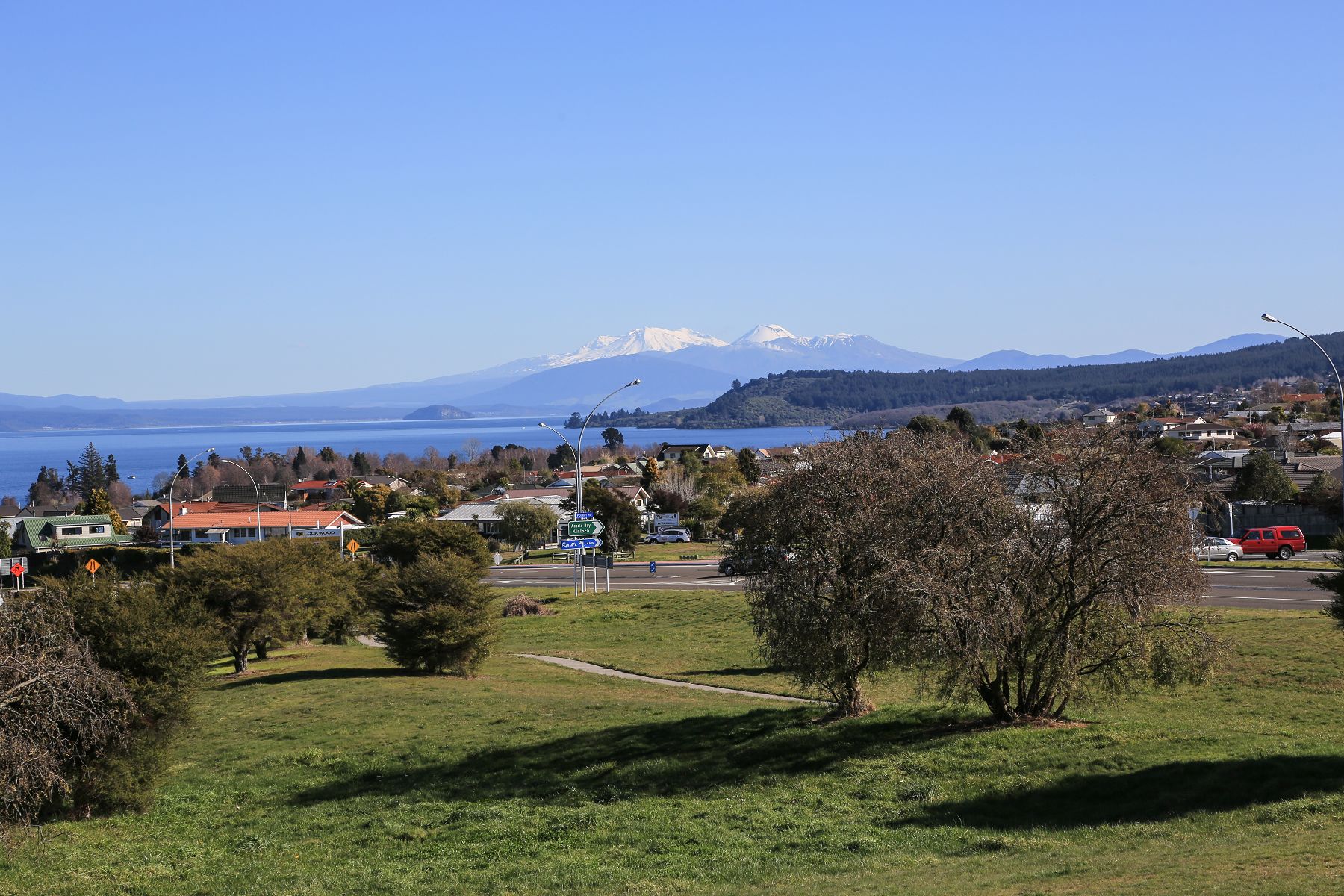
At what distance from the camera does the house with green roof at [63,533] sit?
93.9 metres

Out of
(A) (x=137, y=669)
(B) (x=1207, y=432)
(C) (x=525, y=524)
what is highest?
(B) (x=1207, y=432)

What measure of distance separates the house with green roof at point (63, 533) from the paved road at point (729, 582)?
157 feet

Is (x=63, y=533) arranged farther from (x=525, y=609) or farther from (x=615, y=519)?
(x=525, y=609)

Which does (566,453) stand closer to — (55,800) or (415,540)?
(415,540)

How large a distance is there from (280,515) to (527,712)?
7718 centimetres

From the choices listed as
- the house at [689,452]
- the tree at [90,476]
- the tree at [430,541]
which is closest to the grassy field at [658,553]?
the tree at [430,541]

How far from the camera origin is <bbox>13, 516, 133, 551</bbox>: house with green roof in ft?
308

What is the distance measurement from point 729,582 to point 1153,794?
3699 centimetres

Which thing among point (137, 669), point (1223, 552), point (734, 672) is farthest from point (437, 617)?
point (1223, 552)

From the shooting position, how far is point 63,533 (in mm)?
95375

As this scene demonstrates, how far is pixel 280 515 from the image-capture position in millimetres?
96562

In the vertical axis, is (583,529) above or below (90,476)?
above

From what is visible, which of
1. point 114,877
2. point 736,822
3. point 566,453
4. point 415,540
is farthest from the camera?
point 566,453

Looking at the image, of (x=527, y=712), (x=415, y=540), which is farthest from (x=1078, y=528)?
(x=415, y=540)
